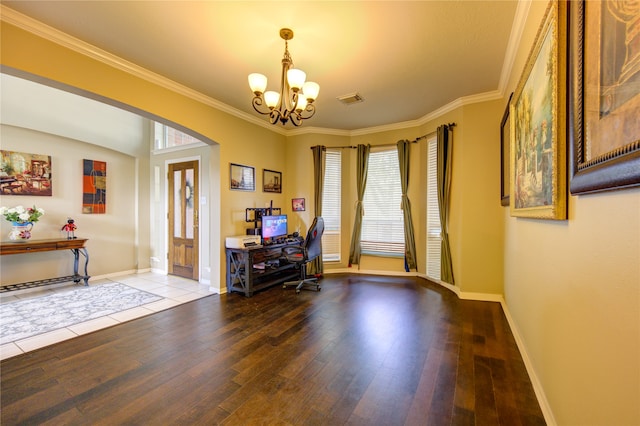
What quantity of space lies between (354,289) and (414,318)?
1.24 meters

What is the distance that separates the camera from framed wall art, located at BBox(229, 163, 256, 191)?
417 centimetres

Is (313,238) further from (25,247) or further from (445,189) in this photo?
(25,247)

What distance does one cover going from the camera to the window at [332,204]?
5.20 metres

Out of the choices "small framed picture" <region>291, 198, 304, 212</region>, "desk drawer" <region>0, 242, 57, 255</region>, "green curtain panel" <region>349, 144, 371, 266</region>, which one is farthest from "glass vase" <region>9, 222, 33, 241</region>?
"green curtain panel" <region>349, 144, 371, 266</region>

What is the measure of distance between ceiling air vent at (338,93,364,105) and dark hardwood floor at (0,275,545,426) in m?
2.91

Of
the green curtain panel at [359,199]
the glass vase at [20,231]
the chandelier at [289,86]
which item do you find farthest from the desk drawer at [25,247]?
the green curtain panel at [359,199]

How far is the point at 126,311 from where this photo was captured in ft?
10.7

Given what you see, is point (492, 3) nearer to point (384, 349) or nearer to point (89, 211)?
point (384, 349)

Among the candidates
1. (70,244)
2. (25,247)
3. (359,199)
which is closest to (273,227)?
(359,199)

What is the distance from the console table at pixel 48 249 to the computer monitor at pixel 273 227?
3054 millimetres

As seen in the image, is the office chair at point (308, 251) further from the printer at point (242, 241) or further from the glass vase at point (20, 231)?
the glass vase at point (20, 231)

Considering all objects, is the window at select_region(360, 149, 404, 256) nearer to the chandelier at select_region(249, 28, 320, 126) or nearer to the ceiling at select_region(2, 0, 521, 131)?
the ceiling at select_region(2, 0, 521, 131)

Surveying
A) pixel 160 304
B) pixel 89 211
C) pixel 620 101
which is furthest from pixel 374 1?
pixel 89 211

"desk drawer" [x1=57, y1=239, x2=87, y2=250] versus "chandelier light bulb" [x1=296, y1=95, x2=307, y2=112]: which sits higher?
"chandelier light bulb" [x1=296, y1=95, x2=307, y2=112]
